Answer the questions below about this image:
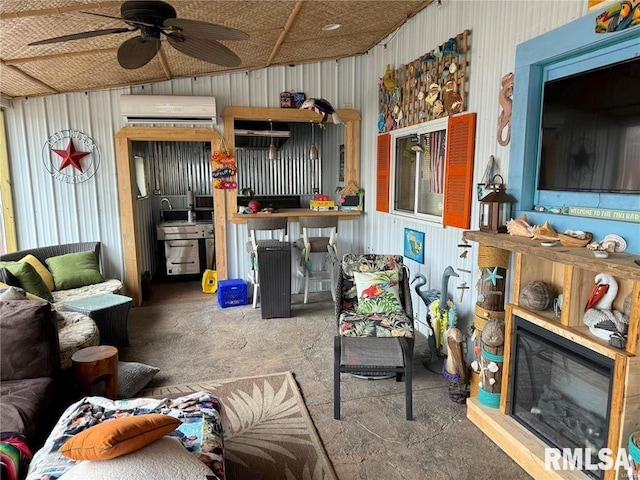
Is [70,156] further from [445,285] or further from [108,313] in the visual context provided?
[445,285]

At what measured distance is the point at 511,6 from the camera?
274 cm

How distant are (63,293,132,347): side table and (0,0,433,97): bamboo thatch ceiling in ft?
7.10

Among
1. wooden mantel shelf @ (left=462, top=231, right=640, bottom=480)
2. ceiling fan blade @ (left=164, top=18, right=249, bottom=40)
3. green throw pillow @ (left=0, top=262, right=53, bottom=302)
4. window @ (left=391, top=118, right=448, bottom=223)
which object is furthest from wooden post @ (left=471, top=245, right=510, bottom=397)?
green throw pillow @ (left=0, top=262, right=53, bottom=302)

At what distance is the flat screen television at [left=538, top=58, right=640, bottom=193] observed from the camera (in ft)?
6.48

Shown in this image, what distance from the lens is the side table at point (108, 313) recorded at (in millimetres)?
3662

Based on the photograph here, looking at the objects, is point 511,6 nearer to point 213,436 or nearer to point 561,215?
point 561,215

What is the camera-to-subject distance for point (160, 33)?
2.46 meters

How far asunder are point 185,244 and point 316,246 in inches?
94.4

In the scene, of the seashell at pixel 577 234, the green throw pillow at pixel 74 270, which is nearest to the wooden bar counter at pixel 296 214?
the green throw pillow at pixel 74 270

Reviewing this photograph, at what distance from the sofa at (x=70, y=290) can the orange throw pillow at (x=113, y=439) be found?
5.31ft

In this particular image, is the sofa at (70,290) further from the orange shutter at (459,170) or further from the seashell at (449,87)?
the seashell at (449,87)

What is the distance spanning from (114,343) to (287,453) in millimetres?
2315

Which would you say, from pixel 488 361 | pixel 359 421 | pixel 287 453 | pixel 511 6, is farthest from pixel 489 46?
pixel 287 453

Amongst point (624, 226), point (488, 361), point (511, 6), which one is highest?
point (511, 6)
